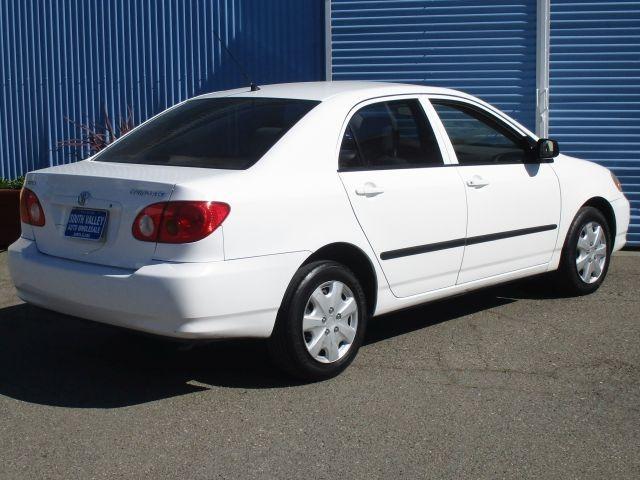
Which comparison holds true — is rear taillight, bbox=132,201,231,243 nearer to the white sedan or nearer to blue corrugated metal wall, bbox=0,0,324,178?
the white sedan

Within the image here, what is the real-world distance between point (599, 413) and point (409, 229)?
153 cm

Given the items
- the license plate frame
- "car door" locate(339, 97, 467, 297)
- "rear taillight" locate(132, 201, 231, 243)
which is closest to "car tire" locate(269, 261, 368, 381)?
"car door" locate(339, 97, 467, 297)

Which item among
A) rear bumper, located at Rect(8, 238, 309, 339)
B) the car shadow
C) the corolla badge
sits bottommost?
the car shadow

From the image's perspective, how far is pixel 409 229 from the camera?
5996mm

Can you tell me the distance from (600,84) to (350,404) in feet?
18.9

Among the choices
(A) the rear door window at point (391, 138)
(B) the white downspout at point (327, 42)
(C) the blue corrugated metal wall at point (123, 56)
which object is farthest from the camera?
(C) the blue corrugated metal wall at point (123, 56)

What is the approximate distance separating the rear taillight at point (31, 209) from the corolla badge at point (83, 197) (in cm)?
37

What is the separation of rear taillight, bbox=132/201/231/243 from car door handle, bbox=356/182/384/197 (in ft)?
3.17

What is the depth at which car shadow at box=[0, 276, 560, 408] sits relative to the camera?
5504mm

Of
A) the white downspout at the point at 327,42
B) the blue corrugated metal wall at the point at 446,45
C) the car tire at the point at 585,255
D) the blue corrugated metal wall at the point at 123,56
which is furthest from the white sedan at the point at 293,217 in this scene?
the blue corrugated metal wall at the point at 123,56

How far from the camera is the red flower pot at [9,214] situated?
966 centimetres

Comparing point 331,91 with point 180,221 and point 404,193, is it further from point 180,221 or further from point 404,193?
point 180,221

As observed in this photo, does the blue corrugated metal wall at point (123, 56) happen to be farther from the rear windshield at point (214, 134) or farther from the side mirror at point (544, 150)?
the rear windshield at point (214, 134)

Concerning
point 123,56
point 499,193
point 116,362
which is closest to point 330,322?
point 116,362
